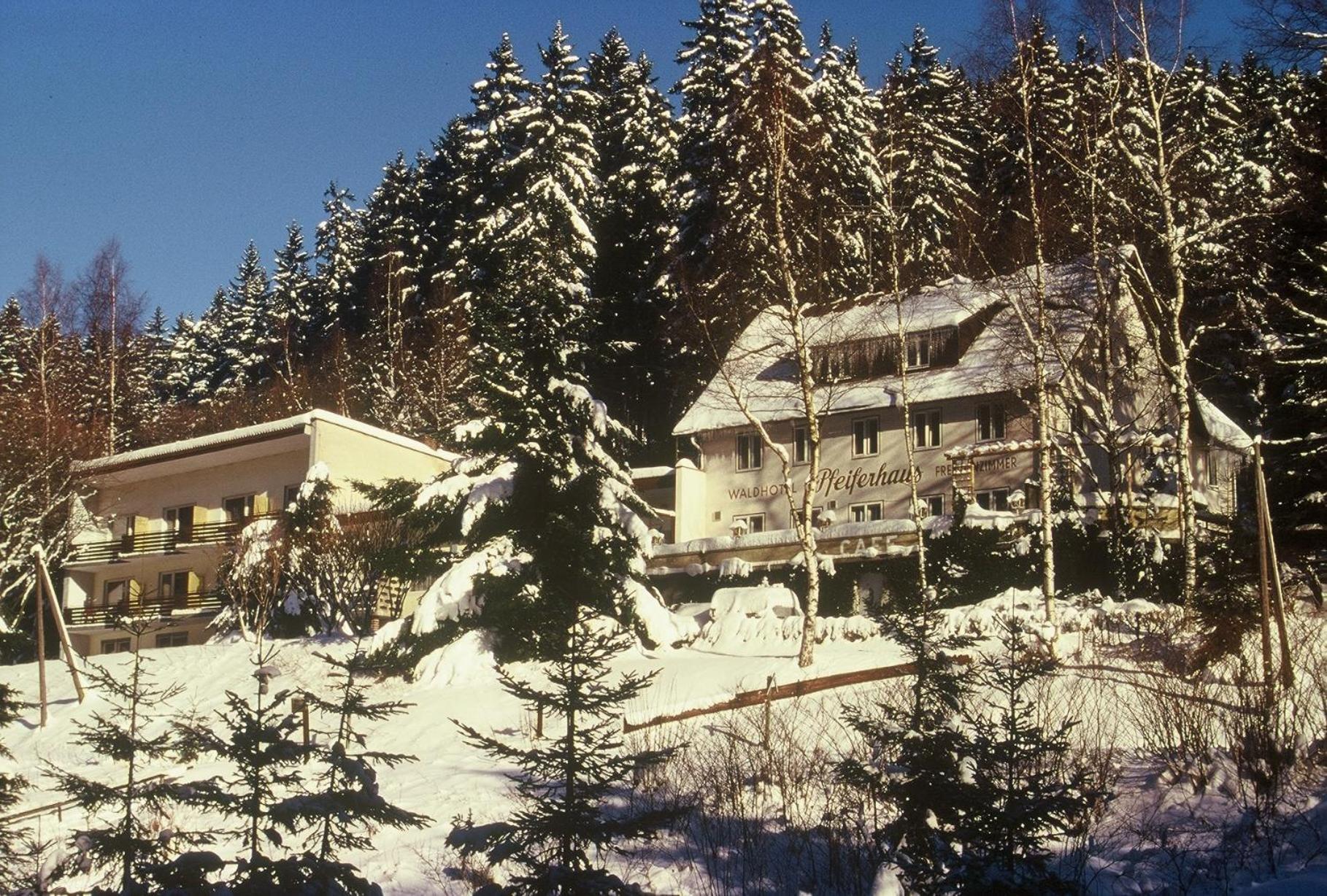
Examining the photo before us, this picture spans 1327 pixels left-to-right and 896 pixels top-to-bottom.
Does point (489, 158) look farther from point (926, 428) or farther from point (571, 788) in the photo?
point (571, 788)

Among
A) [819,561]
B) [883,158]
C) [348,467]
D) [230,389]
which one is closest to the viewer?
[883,158]

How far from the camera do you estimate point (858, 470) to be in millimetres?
42469

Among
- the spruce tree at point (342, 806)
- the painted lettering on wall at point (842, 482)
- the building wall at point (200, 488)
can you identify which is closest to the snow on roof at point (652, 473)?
the painted lettering on wall at point (842, 482)

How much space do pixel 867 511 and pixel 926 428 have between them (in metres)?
3.24

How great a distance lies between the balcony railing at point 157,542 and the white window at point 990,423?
73.8ft

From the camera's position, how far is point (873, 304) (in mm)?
40438

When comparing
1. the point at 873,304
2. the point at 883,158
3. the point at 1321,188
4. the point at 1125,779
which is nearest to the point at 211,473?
the point at 873,304

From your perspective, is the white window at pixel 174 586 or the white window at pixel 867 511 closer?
the white window at pixel 867 511

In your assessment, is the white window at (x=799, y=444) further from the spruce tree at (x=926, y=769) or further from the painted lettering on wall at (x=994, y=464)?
the spruce tree at (x=926, y=769)

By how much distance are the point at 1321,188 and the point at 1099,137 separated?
5044mm

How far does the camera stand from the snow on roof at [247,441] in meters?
39.5

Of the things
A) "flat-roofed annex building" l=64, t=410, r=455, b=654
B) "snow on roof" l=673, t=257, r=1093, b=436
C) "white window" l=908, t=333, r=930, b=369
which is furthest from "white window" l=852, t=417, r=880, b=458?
"flat-roofed annex building" l=64, t=410, r=455, b=654

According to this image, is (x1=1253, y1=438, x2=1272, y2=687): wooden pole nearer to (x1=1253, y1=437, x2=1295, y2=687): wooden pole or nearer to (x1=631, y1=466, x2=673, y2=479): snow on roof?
(x1=1253, y1=437, x2=1295, y2=687): wooden pole

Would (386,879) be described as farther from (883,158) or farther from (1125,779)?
(883,158)
